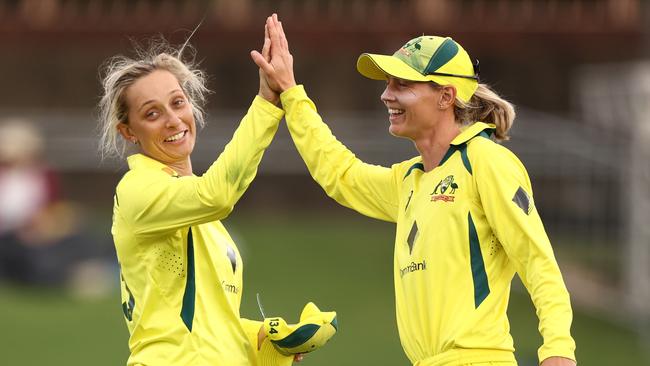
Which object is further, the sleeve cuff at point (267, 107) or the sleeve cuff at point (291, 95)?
the sleeve cuff at point (291, 95)

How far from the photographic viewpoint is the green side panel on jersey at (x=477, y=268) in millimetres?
5516

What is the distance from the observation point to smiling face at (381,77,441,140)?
574 centimetres

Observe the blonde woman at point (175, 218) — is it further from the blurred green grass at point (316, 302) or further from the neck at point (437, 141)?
the blurred green grass at point (316, 302)

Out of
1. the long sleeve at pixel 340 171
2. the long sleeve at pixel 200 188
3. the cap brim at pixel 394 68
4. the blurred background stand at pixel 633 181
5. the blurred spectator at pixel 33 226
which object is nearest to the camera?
the long sleeve at pixel 200 188

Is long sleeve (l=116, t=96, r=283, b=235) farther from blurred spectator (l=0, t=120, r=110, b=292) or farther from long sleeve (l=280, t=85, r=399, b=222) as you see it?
blurred spectator (l=0, t=120, r=110, b=292)

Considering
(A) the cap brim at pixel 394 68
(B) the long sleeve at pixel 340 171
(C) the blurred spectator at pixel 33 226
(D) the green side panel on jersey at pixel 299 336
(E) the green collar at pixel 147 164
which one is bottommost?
(C) the blurred spectator at pixel 33 226

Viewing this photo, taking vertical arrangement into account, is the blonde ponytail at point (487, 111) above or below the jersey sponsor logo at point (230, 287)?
above

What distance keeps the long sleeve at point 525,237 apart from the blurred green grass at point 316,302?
590 centimetres

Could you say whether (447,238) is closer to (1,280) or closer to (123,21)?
(1,280)

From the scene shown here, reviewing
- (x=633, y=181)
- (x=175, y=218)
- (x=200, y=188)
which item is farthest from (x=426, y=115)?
(x=633, y=181)

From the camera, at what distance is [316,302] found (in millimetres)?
12586

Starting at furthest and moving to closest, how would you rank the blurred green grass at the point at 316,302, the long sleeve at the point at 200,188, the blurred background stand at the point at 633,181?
the blurred background stand at the point at 633,181, the blurred green grass at the point at 316,302, the long sleeve at the point at 200,188

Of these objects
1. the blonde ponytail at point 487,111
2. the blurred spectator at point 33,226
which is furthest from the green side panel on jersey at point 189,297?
the blurred spectator at point 33,226

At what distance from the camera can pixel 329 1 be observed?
15336 mm
